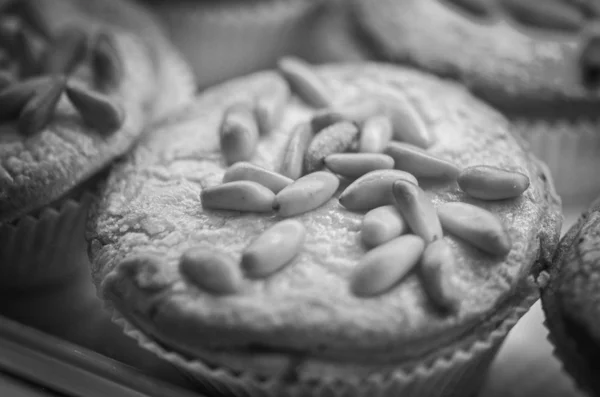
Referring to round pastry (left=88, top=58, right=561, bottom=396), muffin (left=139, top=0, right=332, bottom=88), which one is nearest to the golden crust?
round pastry (left=88, top=58, right=561, bottom=396)

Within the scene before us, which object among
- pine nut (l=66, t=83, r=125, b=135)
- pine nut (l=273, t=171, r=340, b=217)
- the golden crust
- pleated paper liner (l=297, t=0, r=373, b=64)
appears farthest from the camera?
pleated paper liner (l=297, t=0, r=373, b=64)

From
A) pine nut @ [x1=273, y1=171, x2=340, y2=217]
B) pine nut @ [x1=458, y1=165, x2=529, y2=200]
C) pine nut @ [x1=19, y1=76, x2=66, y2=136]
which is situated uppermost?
pine nut @ [x1=458, y1=165, x2=529, y2=200]

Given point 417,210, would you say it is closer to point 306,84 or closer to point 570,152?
point 306,84

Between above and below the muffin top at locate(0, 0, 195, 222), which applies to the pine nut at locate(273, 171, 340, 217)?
above

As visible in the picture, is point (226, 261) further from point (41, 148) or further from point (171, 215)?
point (41, 148)

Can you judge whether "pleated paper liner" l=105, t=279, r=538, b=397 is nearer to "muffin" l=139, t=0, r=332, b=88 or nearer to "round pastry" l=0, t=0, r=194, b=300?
"round pastry" l=0, t=0, r=194, b=300

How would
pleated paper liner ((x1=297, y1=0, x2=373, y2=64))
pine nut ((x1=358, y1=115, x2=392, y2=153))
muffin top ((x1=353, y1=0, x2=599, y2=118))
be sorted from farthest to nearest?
pleated paper liner ((x1=297, y1=0, x2=373, y2=64)) < muffin top ((x1=353, y1=0, x2=599, y2=118)) < pine nut ((x1=358, y1=115, x2=392, y2=153))

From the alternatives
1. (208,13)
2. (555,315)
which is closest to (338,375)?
(555,315)

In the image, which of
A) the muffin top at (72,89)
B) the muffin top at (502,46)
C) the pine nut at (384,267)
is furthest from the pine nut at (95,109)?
the muffin top at (502,46)
